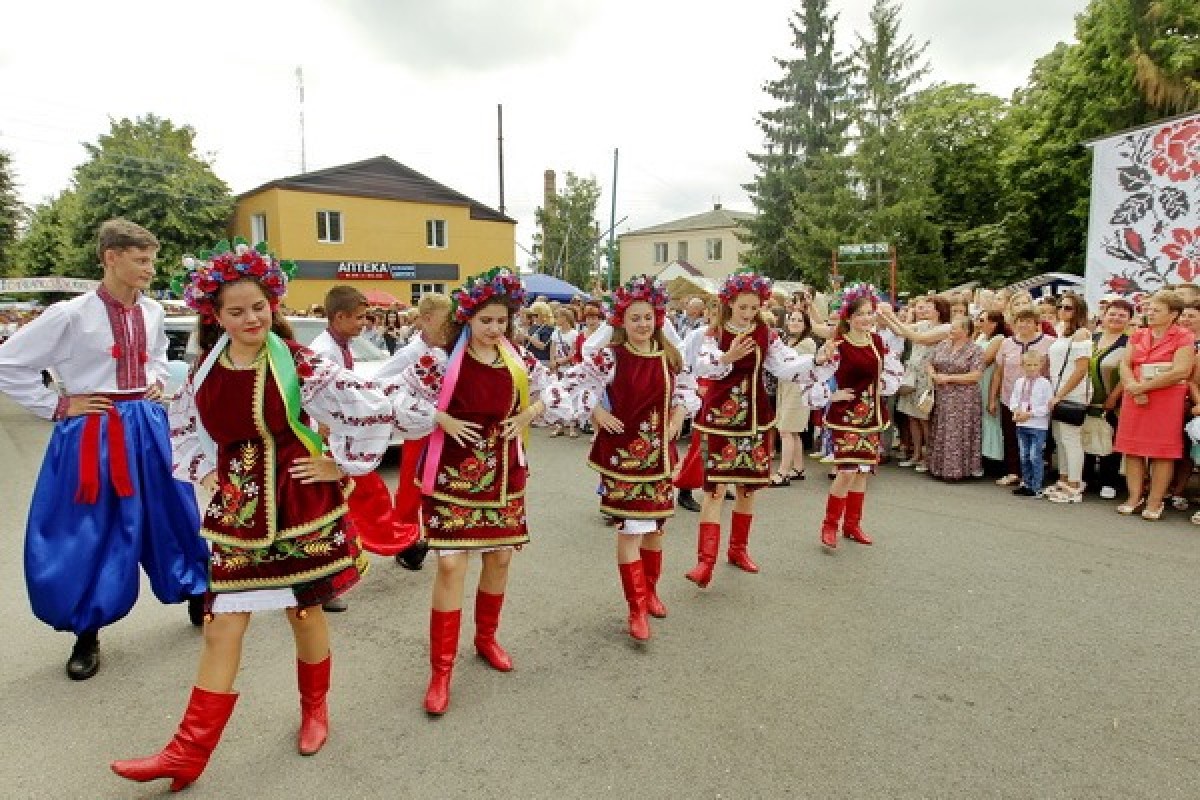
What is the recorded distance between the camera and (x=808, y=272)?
29.5 m

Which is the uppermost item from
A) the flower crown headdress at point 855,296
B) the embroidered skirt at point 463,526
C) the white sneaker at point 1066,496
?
the flower crown headdress at point 855,296

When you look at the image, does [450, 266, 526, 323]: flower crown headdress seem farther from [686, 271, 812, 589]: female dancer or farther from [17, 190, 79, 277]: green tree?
[17, 190, 79, 277]: green tree

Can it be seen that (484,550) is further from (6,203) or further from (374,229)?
(6,203)

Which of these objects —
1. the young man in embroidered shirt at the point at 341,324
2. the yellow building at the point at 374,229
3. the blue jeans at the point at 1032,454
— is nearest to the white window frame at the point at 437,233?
the yellow building at the point at 374,229

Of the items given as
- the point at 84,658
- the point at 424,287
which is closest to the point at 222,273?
the point at 84,658

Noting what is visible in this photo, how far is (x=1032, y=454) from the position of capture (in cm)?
688

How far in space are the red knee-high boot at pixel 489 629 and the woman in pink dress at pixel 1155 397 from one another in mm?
5706

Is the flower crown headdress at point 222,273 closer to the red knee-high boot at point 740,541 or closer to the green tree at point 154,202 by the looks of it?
the red knee-high boot at point 740,541

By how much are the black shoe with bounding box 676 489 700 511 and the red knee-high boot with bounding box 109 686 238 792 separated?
444 centimetres

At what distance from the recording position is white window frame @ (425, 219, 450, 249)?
3200 centimetres

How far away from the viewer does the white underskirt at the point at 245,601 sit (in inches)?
102

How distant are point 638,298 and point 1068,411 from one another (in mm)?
5148

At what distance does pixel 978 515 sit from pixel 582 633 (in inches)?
161

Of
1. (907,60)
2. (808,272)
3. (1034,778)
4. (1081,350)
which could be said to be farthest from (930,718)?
(907,60)
